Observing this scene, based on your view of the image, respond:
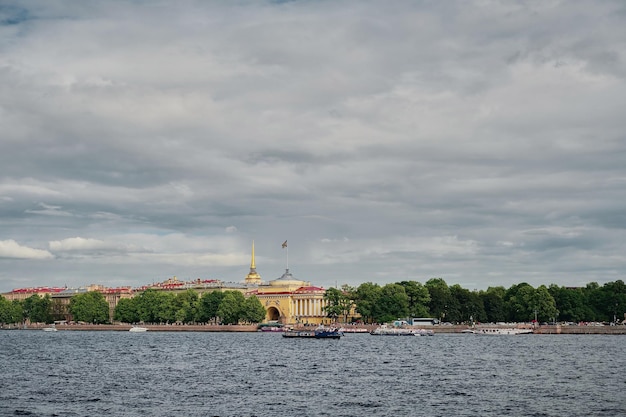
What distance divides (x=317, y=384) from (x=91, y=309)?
144m

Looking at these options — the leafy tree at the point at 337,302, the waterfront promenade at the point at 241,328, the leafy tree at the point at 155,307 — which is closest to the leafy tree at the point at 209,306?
the waterfront promenade at the point at 241,328

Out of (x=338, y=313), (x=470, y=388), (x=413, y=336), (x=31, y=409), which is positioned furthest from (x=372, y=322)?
(x=31, y=409)

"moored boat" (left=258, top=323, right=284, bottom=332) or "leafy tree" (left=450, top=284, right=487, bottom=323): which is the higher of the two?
"leafy tree" (left=450, top=284, right=487, bottom=323)

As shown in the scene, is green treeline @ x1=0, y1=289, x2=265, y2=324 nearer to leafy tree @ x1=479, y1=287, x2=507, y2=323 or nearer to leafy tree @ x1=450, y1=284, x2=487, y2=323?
leafy tree @ x1=450, y1=284, x2=487, y2=323

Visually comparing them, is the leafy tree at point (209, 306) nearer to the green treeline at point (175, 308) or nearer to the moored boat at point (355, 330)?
the green treeline at point (175, 308)

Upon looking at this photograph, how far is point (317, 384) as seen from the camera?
49.1 meters

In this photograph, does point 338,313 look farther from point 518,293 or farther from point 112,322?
point 112,322

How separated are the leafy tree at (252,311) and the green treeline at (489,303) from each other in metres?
14.1

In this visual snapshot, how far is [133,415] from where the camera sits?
120ft

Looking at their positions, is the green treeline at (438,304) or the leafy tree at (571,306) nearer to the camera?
the green treeline at (438,304)

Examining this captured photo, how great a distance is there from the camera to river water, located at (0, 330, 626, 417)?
38.5m

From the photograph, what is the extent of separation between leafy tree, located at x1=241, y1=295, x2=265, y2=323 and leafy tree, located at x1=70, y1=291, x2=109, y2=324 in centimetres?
4276

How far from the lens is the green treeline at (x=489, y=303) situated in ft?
436

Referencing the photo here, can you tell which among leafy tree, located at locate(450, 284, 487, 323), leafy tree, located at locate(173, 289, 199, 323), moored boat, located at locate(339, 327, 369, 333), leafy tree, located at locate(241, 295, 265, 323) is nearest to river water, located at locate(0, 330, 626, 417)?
leafy tree, located at locate(450, 284, 487, 323)
